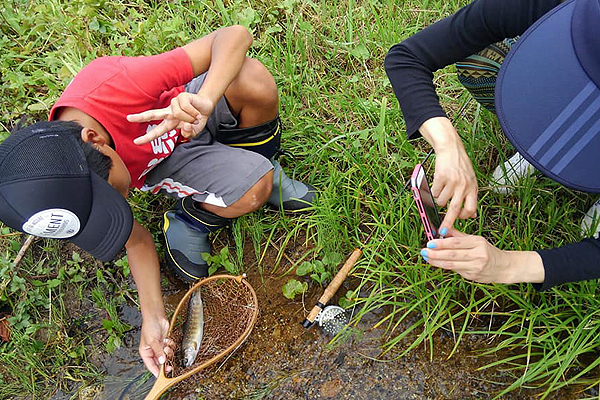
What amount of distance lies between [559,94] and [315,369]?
4.49 feet

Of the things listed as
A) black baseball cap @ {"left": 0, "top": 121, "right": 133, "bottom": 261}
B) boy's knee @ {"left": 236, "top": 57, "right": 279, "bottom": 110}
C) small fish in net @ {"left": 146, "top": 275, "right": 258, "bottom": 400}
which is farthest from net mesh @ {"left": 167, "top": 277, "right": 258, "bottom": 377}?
boy's knee @ {"left": 236, "top": 57, "right": 279, "bottom": 110}

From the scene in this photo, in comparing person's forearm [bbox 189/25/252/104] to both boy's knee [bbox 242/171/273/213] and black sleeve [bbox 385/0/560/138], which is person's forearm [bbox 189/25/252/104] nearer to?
boy's knee [bbox 242/171/273/213]

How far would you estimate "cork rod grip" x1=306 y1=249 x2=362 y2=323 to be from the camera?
204cm

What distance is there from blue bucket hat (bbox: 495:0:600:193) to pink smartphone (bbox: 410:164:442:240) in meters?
0.28

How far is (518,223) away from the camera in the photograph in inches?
79.0

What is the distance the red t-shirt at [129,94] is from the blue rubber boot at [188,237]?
299 millimetres

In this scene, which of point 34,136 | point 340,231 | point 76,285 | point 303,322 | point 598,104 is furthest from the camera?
point 76,285

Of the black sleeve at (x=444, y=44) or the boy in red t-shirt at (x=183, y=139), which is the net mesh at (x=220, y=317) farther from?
the black sleeve at (x=444, y=44)

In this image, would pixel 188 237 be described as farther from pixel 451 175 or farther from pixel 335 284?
pixel 451 175

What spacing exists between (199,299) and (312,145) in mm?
970

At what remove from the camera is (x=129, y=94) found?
74.1 inches

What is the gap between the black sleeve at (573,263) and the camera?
4.79 ft

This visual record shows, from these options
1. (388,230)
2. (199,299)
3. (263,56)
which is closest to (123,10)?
(263,56)

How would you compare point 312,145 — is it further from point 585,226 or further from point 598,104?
point 598,104
